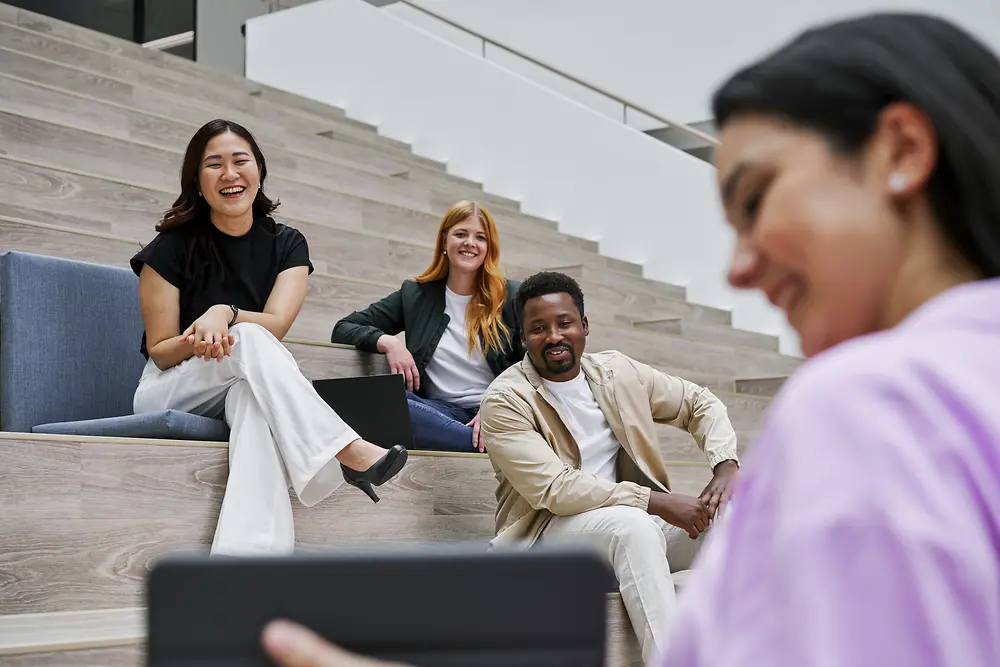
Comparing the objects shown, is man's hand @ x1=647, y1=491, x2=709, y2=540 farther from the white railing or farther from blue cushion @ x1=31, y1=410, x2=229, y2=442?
the white railing

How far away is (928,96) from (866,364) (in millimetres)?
99

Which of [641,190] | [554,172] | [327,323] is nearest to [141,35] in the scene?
[554,172]

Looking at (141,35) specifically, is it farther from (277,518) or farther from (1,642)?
(1,642)

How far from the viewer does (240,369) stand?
1540mm

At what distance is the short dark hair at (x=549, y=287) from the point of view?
5.81ft

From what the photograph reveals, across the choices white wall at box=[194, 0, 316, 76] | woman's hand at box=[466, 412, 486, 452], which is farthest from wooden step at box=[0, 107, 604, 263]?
white wall at box=[194, 0, 316, 76]

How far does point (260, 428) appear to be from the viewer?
1.51 meters

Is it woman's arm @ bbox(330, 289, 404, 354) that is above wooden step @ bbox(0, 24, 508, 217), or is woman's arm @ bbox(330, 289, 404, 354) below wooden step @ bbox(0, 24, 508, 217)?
below

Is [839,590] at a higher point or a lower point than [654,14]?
lower

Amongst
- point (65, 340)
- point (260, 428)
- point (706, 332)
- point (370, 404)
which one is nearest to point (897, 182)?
point (260, 428)

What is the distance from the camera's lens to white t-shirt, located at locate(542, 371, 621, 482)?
1714mm

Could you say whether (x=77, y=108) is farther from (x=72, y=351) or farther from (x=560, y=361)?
(x=560, y=361)

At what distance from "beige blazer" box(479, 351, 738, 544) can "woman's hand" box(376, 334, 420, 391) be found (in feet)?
0.81

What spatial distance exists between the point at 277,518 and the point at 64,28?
205 cm
